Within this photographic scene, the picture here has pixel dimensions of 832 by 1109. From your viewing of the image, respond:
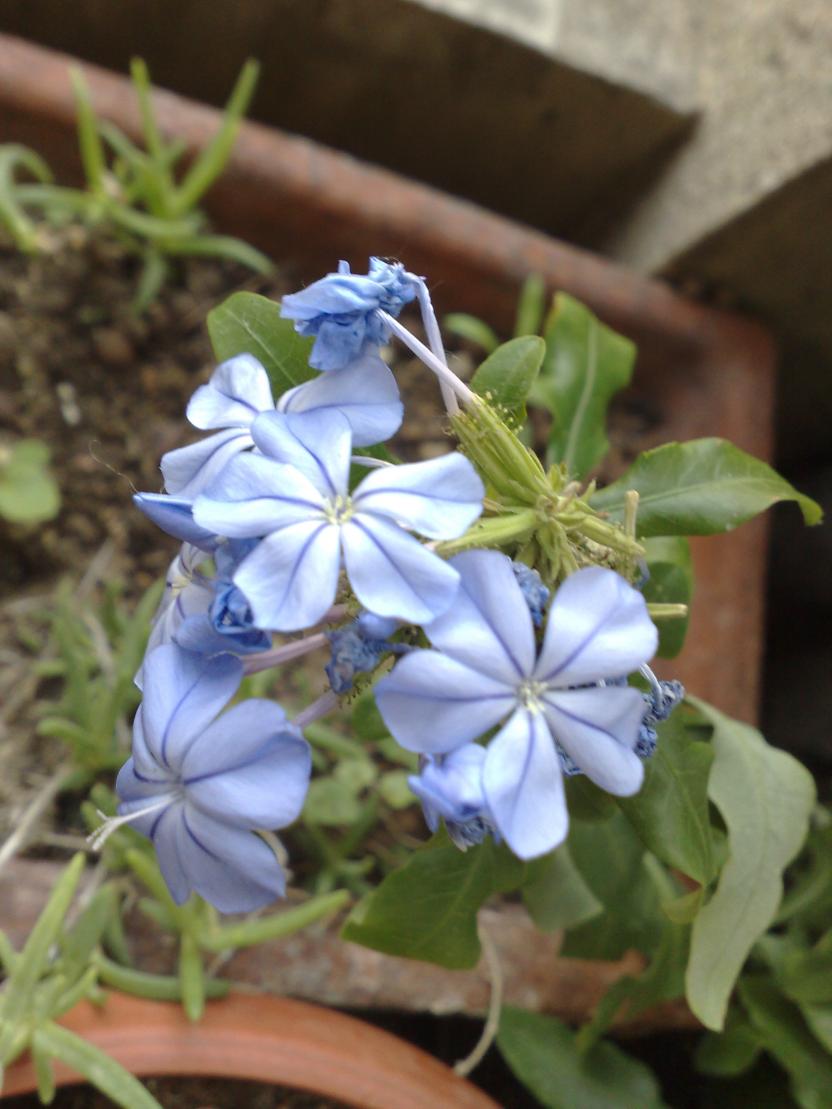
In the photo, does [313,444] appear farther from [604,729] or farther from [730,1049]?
[730,1049]

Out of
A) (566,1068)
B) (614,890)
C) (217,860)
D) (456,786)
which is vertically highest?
(456,786)

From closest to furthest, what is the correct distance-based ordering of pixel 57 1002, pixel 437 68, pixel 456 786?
pixel 456 786, pixel 57 1002, pixel 437 68

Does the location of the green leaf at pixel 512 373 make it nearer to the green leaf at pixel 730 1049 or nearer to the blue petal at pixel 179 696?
the blue petal at pixel 179 696

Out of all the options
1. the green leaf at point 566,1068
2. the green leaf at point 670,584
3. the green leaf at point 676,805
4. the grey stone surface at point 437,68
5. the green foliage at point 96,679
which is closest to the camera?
the green leaf at point 676,805

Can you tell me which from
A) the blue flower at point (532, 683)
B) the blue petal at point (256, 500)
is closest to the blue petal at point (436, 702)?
the blue flower at point (532, 683)

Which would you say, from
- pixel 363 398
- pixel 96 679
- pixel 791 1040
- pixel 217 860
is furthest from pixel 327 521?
pixel 791 1040

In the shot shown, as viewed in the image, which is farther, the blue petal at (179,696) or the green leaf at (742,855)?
the green leaf at (742,855)

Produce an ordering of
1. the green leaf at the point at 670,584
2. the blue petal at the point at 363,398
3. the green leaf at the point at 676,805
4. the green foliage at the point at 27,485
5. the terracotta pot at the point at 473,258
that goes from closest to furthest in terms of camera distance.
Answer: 1. the blue petal at the point at 363,398
2. the green leaf at the point at 676,805
3. the green leaf at the point at 670,584
4. the green foliage at the point at 27,485
5. the terracotta pot at the point at 473,258
